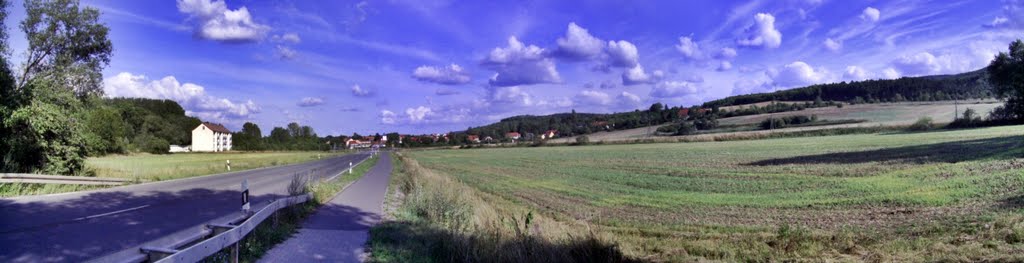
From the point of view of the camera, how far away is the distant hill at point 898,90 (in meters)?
91.8

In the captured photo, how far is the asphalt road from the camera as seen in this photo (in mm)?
8117

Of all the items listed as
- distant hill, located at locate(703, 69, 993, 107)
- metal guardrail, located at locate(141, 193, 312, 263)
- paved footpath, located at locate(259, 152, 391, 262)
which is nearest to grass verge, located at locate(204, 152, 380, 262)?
paved footpath, located at locate(259, 152, 391, 262)

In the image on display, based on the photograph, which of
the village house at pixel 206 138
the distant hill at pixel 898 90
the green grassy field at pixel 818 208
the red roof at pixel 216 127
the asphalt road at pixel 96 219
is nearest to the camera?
the asphalt road at pixel 96 219

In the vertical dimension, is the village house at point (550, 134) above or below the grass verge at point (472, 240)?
above

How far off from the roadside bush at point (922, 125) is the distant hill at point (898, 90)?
23834 millimetres

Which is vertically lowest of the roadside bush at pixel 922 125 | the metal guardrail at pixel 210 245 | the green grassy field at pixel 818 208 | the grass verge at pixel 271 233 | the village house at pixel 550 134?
the green grassy field at pixel 818 208

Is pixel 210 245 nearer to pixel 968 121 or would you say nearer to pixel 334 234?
pixel 334 234

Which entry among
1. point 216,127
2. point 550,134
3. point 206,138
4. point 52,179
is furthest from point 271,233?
point 216,127

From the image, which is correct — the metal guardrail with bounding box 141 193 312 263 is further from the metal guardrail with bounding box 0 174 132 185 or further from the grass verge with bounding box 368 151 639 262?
the metal guardrail with bounding box 0 174 132 185

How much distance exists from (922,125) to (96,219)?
74.0m

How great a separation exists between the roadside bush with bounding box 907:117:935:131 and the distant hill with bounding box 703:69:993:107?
23.8m

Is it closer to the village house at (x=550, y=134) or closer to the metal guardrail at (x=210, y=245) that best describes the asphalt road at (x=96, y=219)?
the metal guardrail at (x=210, y=245)

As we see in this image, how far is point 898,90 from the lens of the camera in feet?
352

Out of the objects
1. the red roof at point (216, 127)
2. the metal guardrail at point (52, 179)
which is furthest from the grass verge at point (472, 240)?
the red roof at point (216, 127)
